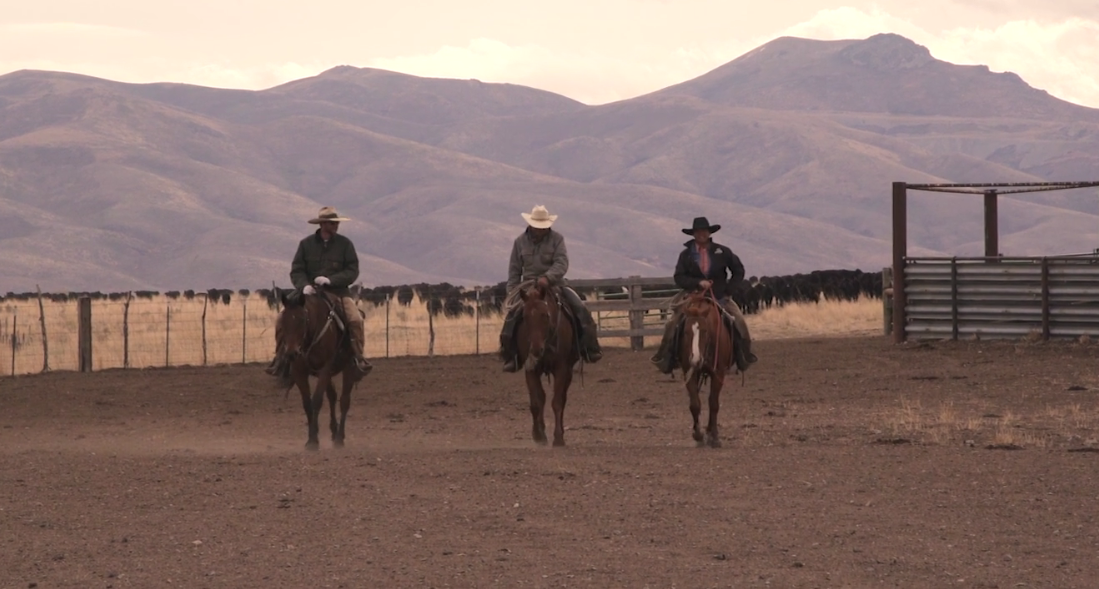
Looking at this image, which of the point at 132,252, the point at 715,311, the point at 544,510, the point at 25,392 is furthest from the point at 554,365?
the point at 132,252

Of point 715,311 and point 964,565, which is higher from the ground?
point 715,311

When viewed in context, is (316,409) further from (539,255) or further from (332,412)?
(539,255)

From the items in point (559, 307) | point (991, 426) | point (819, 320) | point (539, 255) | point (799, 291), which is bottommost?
point (991, 426)

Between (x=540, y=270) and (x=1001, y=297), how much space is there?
40.5ft

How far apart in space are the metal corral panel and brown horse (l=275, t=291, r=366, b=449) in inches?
503

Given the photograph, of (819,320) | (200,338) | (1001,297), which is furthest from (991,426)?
(819,320)

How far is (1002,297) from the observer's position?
25141 millimetres

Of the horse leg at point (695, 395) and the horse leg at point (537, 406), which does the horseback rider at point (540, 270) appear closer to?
the horse leg at point (537, 406)

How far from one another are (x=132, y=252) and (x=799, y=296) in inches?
4040

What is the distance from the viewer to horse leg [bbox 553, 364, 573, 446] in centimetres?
1436

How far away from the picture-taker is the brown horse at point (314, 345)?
48.3ft

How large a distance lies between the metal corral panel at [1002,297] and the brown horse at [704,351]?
37.0 feet

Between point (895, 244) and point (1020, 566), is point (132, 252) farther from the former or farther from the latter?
point (1020, 566)

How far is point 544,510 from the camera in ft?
A: 34.0
